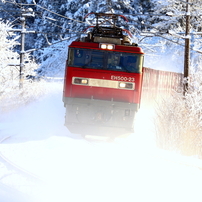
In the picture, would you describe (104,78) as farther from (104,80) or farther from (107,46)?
(107,46)

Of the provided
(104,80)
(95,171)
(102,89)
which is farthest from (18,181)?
(104,80)

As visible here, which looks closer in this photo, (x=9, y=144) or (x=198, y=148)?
(x=9, y=144)

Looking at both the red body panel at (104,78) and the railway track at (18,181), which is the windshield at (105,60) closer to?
the red body panel at (104,78)

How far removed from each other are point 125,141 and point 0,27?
14871 mm

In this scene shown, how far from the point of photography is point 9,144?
402 inches

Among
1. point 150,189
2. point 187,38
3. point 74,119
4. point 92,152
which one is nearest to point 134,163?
point 92,152

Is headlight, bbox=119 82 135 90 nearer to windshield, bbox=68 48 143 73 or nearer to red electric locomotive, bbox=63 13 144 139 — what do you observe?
red electric locomotive, bbox=63 13 144 139

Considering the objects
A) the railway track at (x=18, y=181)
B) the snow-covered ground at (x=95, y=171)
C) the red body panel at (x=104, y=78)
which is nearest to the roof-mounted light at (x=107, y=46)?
the red body panel at (x=104, y=78)

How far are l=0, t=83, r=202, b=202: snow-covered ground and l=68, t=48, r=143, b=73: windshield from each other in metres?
2.28

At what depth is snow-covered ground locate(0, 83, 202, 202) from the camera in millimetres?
6215

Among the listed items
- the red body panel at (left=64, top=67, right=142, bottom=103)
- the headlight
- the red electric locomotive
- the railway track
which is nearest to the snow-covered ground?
the railway track

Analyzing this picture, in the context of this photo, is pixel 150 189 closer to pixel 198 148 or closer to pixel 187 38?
pixel 198 148

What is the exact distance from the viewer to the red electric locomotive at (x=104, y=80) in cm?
1055

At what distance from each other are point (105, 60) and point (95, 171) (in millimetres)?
4018
